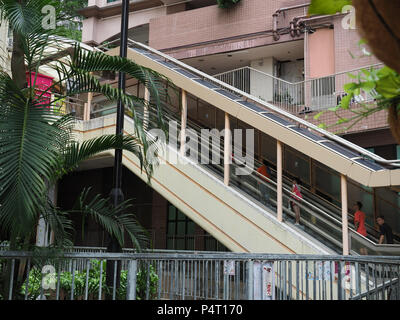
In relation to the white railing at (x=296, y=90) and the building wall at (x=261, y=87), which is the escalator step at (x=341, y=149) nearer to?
the white railing at (x=296, y=90)

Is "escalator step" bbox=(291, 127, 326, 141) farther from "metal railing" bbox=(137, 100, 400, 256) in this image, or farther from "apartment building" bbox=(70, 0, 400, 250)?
"apartment building" bbox=(70, 0, 400, 250)

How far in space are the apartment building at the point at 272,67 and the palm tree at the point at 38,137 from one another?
969 centimetres

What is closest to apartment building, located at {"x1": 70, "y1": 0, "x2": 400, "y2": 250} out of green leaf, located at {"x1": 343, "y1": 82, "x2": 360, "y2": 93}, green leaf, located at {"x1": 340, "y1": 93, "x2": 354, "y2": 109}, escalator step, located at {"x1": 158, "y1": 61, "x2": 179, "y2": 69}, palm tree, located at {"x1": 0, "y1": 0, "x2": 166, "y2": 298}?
escalator step, located at {"x1": 158, "y1": 61, "x2": 179, "y2": 69}

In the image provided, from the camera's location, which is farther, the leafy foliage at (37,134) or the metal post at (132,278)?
the metal post at (132,278)

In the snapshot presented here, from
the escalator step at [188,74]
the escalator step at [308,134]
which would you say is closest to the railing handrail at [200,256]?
the escalator step at [308,134]

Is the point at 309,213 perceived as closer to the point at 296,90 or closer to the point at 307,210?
the point at 307,210

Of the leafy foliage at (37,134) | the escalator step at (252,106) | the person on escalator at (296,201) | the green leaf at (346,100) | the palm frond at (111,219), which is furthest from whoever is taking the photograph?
the escalator step at (252,106)

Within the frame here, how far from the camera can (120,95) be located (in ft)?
19.1

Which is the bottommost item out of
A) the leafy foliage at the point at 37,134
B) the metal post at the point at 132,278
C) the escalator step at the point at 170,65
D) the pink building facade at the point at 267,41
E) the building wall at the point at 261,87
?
the metal post at the point at 132,278

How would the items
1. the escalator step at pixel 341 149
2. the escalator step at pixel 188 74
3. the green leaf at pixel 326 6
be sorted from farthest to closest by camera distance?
1. the escalator step at pixel 188 74
2. the escalator step at pixel 341 149
3. the green leaf at pixel 326 6

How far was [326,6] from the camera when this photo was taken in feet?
6.06

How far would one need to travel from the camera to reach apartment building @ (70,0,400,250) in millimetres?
15789

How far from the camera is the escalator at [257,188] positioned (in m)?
10.9
